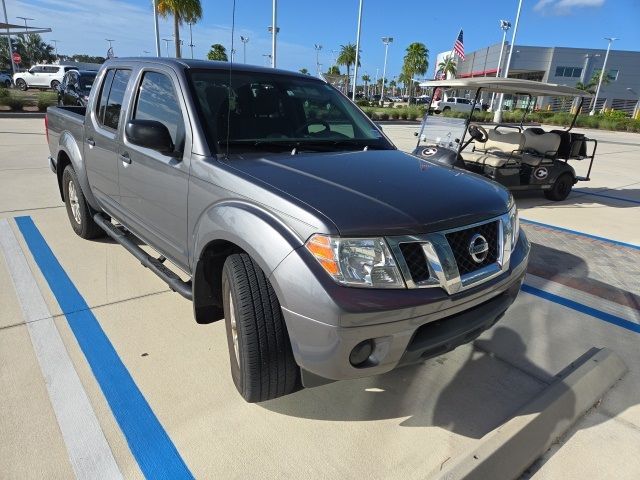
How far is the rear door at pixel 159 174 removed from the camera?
2.74m

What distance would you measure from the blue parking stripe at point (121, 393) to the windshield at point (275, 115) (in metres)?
1.47

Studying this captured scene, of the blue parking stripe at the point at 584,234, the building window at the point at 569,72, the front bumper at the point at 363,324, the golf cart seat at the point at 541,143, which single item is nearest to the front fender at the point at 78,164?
the front bumper at the point at 363,324

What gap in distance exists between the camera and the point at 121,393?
2.52 meters

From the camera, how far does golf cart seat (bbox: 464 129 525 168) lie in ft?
25.1

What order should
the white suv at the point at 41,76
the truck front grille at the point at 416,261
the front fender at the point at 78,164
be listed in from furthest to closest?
the white suv at the point at 41,76
the front fender at the point at 78,164
the truck front grille at the point at 416,261

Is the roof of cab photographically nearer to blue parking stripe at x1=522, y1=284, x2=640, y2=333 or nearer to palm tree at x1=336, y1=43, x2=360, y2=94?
blue parking stripe at x1=522, y1=284, x2=640, y2=333

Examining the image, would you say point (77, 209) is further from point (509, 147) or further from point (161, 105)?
point (509, 147)

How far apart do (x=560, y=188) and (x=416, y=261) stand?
7.44 metres

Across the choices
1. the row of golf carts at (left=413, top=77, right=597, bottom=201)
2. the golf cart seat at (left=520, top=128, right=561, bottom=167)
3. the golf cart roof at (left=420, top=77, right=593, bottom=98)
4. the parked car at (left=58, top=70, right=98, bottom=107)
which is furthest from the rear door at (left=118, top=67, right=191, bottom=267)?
the parked car at (left=58, top=70, right=98, bottom=107)

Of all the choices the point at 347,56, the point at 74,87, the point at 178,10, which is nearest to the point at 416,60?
the point at 347,56

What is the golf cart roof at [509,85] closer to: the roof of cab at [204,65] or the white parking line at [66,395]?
the roof of cab at [204,65]

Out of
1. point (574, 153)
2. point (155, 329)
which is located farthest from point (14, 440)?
point (574, 153)

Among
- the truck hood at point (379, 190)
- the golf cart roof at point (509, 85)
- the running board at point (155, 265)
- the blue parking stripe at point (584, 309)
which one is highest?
the golf cart roof at point (509, 85)

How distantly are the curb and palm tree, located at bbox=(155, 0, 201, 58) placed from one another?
3331 cm
